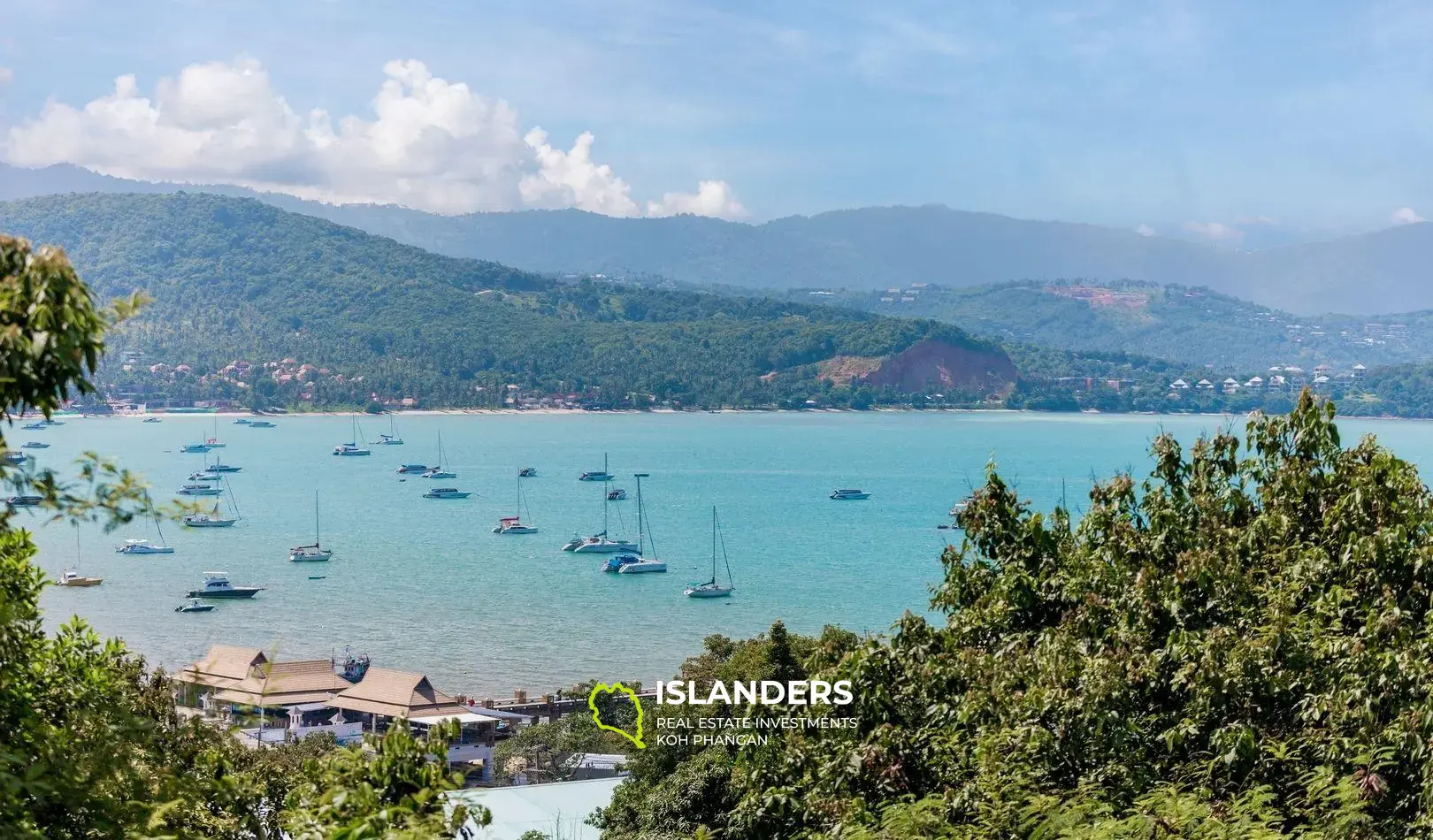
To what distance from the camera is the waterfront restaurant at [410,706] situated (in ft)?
62.7

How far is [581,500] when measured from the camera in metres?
56.3

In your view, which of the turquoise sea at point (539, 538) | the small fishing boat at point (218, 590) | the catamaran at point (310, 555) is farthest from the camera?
the catamaran at point (310, 555)

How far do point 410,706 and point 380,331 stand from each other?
82222 mm

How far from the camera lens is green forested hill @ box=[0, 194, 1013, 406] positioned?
91.6m

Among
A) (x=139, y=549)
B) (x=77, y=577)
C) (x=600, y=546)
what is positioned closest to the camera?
(x=77, y=577)

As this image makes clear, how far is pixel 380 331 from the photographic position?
98188 millimetres

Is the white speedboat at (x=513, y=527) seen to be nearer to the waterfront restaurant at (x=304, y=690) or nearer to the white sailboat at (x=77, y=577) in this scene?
the white sailboat at (x=77, y=577)

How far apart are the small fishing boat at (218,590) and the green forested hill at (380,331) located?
182ft

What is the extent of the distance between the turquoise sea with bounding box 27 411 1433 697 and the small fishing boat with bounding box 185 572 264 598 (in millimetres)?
666

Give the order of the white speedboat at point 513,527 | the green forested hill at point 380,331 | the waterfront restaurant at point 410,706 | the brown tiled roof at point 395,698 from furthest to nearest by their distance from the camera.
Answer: the green forested hill at point 380,331 < the white speedboat at point 513,527 < the brown tiled roof at point 395,698 < the waterfront restaurant at point 410,706

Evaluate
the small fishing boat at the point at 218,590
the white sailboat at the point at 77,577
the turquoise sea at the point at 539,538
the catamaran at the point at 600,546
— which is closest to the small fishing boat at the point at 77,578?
the white sailboat at the point at 77,577

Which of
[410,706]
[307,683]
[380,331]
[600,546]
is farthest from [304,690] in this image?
[380,331]

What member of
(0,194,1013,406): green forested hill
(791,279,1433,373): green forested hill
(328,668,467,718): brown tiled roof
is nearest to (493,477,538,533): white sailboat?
(328,668,467,718): brown tiled roof

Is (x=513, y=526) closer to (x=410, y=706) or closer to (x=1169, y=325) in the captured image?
(x=410, y=706)
